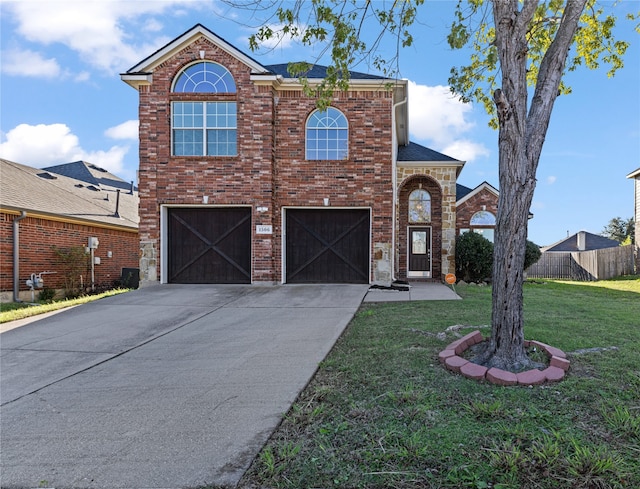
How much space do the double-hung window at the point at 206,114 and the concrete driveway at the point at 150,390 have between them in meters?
5.36

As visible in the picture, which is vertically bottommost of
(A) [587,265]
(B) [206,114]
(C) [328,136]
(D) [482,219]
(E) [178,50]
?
(A) [587,265]

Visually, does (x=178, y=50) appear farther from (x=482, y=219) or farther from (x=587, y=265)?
(x=587, y=265)

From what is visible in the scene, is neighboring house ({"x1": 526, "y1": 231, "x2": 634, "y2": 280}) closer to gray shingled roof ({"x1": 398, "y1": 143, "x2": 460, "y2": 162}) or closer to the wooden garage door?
gray shingled roof ({"x1": 398, "y1": 143, "x2": 460, "y2": 162})

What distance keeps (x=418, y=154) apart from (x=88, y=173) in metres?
20.4

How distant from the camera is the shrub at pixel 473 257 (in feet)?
46.0

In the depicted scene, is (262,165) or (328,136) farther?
(328,136)

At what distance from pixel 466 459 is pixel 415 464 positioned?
34cm

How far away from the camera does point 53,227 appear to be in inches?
546

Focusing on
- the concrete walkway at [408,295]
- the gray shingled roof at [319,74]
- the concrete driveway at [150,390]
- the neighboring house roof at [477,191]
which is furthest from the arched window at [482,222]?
the concrete driveway at [150,390]

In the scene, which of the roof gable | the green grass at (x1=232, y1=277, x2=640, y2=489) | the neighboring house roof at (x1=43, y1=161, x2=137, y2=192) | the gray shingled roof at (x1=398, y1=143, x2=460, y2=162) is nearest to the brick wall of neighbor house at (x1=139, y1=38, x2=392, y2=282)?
the roof gable

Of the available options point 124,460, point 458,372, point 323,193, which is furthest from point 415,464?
point 323,193

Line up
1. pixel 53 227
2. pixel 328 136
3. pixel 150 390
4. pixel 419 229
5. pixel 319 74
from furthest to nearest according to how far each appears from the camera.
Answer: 1. pixel 419 229
2. pixel 53 227
3. pixel 319 74
4. pixel 328 136
5. pixel 150 390

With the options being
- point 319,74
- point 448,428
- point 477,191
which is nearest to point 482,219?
point 477,191

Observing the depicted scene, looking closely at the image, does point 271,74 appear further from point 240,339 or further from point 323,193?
point 240,339
